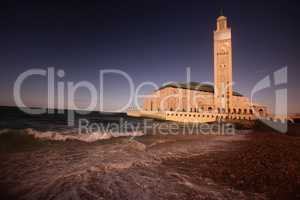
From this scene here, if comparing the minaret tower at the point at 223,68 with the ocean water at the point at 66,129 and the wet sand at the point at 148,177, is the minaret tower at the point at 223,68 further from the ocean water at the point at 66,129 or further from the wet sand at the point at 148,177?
the wet sand at the point at 148,177

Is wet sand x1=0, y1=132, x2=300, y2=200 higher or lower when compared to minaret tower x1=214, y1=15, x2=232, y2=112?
lower

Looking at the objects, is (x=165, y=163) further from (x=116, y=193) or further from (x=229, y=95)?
(x=229, y=95)

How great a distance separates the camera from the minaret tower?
45.3 meters

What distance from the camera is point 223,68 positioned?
46688 mm

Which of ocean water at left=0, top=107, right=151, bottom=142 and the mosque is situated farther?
the mosque

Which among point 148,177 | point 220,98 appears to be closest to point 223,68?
point 220,98

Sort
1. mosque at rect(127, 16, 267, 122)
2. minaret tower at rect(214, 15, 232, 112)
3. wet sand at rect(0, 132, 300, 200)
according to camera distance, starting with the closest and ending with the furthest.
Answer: wet sand at rect(0, 132, 300, 200) < mosque at rect(127, 16, 267, 122) < minaret tower at rect(214, 15, 232, 112)

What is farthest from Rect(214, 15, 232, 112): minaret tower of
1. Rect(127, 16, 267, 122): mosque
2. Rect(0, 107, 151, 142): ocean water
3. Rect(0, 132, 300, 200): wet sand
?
Rect(0, 132, 300, 200): wet sand

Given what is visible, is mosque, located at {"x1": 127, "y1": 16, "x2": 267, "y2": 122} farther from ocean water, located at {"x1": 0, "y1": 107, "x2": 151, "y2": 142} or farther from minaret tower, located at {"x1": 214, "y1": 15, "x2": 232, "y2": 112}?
ocean water, located at {"x1": 0, "y1": 107, "x2": 151, "y2": 142}

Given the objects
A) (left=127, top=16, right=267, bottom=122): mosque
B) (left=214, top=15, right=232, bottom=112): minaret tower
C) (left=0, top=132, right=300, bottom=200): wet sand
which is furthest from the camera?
(left=214, top=15, right=232, bottom=112): minaret tower

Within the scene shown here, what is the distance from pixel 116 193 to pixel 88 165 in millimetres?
2407

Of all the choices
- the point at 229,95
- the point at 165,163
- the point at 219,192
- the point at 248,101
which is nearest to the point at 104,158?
the point at 165,163

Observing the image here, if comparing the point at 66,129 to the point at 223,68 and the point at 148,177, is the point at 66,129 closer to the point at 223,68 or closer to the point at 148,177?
the point at 148,177

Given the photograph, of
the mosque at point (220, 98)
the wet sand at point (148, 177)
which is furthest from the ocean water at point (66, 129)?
the mosque at point (220, 98)
